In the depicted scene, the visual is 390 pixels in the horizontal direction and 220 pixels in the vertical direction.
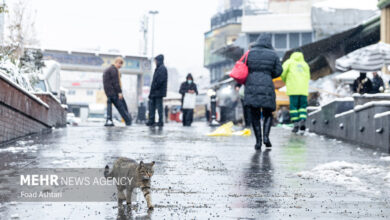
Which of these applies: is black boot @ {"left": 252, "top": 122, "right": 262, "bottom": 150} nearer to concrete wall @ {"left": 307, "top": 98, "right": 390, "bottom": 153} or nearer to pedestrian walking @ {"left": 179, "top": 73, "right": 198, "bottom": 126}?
concrete wall @ {"left": 307, "top": 98, "right": 390, "bottom": 153}

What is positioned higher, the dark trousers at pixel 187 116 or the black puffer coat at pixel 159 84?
the black puffer coat at pixel 159 84

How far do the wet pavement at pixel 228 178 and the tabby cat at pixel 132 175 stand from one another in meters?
0.11

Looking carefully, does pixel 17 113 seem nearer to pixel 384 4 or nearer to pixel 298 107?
pixel 298 107

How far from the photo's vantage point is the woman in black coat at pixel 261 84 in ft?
32.5

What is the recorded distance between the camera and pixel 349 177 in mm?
6414

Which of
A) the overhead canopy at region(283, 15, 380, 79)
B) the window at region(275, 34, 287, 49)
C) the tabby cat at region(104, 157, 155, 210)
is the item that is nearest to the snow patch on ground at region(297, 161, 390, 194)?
the tabby cat at region(104, 157, 155, 210)

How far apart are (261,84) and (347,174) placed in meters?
3.51

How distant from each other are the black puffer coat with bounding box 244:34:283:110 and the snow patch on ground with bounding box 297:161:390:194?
2.55 m

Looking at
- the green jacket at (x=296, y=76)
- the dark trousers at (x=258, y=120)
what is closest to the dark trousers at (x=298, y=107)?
the green jacket at (x=296, y=76)

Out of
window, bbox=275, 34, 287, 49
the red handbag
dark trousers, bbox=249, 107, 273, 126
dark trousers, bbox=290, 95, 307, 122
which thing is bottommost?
dark trousers, bbox=249, 107, 273, 126

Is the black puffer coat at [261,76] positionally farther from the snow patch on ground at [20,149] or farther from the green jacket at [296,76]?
the snow patch on ground at [20,149]

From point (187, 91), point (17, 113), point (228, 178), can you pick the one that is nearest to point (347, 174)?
point (228, 178)

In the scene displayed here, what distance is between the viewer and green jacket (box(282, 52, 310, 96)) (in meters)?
13.0

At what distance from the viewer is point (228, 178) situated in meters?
6.22
